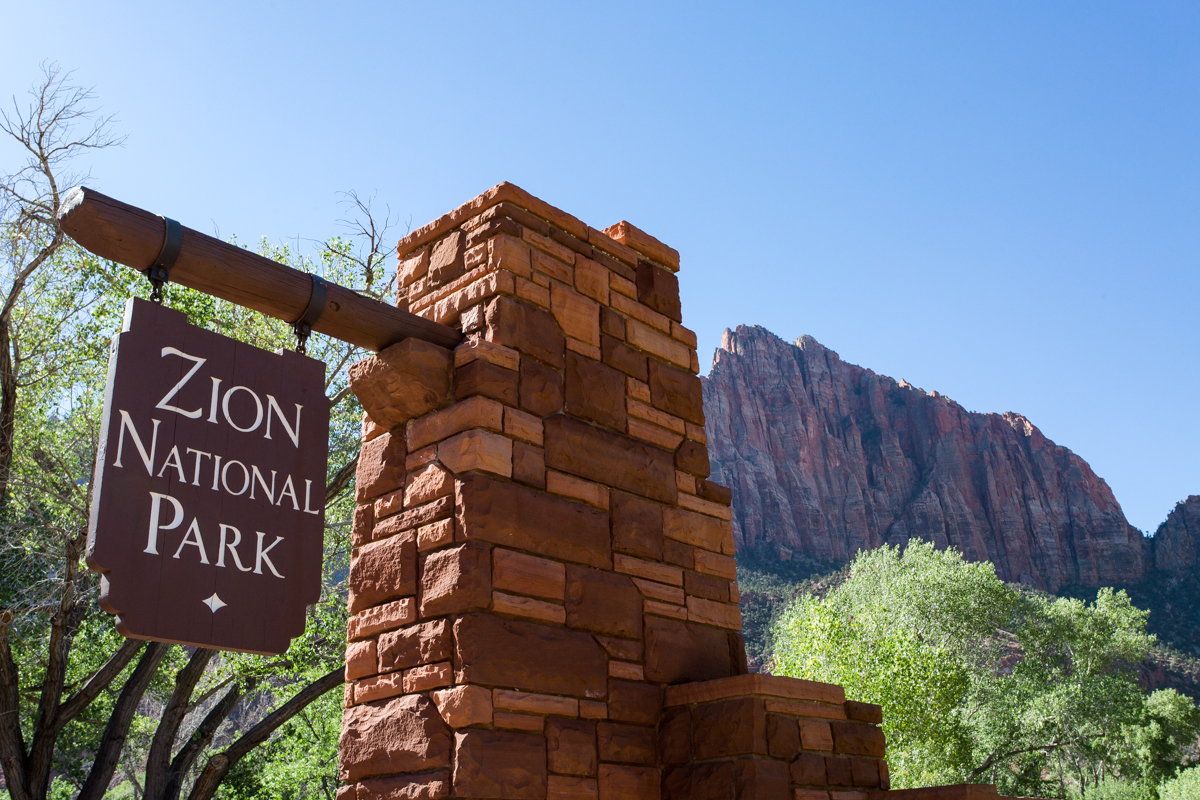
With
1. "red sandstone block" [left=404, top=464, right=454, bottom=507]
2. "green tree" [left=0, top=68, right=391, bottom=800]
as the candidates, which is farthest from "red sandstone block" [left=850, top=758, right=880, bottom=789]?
"green tree" [left=0, top=68, right=391, bottom=800]

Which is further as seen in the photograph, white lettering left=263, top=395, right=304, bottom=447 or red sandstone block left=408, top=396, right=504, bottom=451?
red sandstone block left=408, top=396, right=504, bottom=451

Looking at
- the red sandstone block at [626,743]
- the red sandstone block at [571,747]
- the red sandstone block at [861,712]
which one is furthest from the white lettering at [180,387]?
the red sandstone block at [861,712]

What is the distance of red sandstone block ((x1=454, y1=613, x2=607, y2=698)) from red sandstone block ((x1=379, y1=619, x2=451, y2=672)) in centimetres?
6

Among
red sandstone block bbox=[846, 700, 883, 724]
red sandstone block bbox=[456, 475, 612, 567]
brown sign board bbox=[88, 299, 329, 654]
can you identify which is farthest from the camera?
red sandstone block bbox=[846, 700, 883, 724]

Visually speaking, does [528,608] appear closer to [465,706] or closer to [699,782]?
[465,706]

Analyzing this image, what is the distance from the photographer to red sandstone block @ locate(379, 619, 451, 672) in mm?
3125

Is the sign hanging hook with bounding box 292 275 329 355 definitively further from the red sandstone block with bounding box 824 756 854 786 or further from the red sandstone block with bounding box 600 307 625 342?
the red sandstone block with bounding box 824 756 854 786

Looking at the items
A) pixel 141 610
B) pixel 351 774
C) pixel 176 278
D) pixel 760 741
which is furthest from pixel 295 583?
pixel 760 741

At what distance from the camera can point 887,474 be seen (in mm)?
79625

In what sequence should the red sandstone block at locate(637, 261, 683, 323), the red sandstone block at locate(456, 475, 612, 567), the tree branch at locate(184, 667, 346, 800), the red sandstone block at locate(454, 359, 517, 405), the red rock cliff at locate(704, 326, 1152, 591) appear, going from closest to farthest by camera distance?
the red sandstone block at locate(456, 475, 612, 567) → the red sandstone block at locate(454, 359, 517, 405) → the red sandstone block at locate(637, 261, 683, 323) → the tree branch at locate(184, 667, 346, 800) → the red rock cliff at locate(704, 326, 1152, 591)

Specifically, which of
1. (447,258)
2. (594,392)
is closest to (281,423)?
(447,258)

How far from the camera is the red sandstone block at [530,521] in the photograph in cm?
323

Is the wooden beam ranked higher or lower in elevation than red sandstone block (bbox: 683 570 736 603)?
higher

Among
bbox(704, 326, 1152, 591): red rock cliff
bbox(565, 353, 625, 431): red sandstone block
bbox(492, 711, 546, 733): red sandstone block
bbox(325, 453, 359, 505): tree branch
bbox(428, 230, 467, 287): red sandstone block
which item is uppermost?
bbox(704, 326, 1152, 591): red rock cliff
